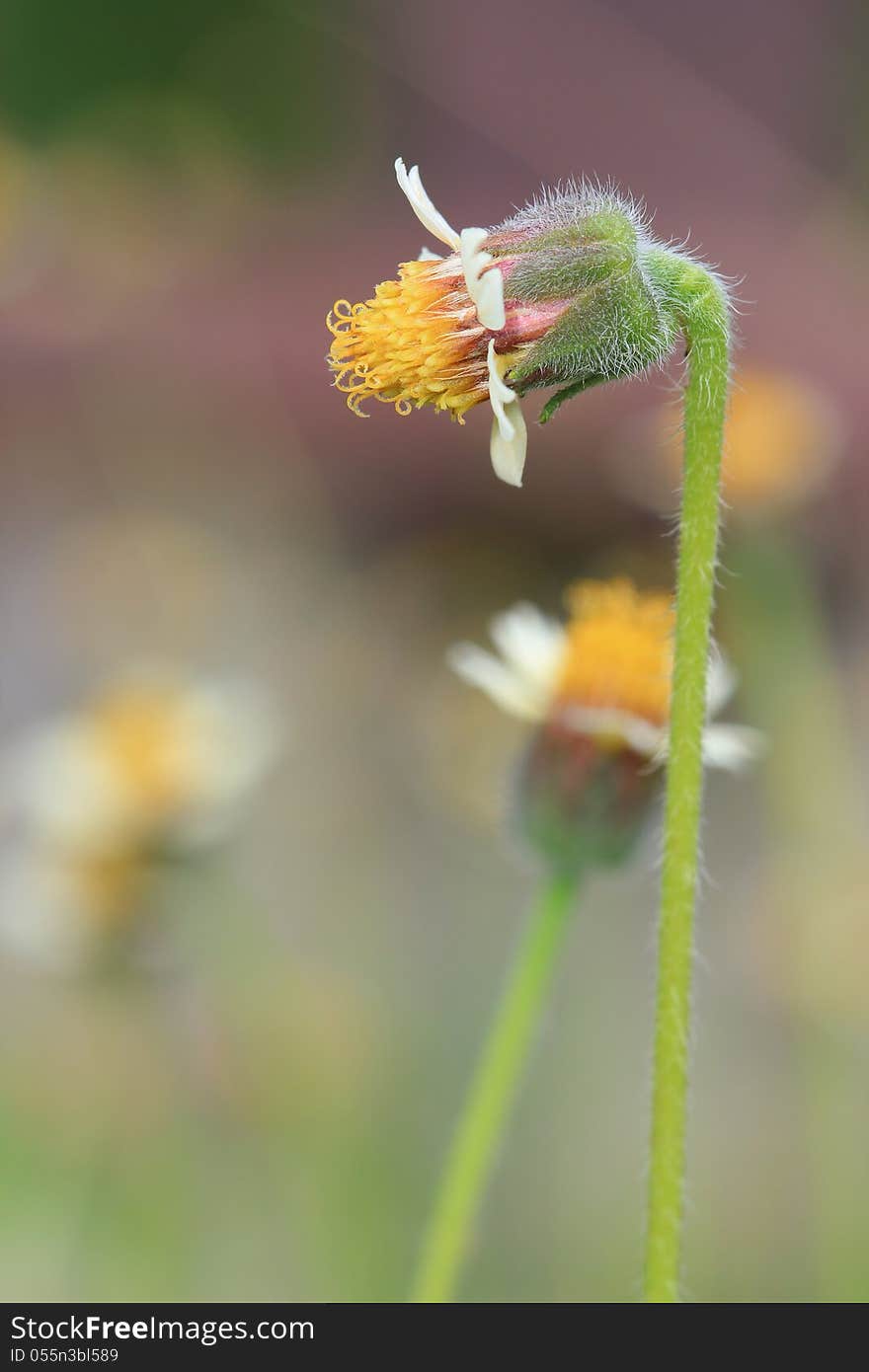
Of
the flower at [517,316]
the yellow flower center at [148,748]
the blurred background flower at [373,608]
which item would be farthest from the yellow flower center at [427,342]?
the yellow flower center at [148,748]

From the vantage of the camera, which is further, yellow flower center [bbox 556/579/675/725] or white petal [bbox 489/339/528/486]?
yellow flower center [bbox 556/579/675/725]

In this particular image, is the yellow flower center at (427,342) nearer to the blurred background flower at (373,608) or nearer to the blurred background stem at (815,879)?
the blurred background flower at (373,608)

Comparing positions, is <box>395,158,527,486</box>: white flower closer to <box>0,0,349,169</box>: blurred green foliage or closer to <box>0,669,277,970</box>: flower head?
<box>0,669,277,970</box>: flower head

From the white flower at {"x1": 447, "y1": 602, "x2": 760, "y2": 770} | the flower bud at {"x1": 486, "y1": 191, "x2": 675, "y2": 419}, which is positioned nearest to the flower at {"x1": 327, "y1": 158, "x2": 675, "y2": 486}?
the flower bud at {"x1": 486, "y1": 191, "x2": 675, "y2": 419}

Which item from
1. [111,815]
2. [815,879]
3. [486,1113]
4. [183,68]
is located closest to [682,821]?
[486,1113]

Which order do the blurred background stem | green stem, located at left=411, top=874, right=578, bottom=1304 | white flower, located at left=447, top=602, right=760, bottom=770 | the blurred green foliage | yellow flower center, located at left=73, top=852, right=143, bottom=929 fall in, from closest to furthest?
green stem, located at left=411, top=874, right=578, bottom=1304 → white flower, located at left=447, top=602, right=760, bottom=770 → yellow flower center, located at left=73, top=852, right=143, bottom=929 → the blurred background stem → the blurred green foliage

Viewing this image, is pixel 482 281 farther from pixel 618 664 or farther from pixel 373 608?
pixel 373 608

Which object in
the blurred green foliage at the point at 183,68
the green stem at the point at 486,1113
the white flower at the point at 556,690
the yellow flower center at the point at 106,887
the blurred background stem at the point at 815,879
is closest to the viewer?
the green stem at the point at 486,1113
